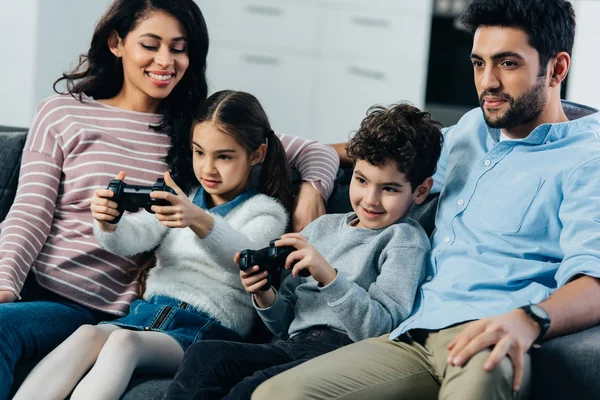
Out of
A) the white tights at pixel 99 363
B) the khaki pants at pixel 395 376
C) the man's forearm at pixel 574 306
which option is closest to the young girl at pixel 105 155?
the white tights at pixel 99 363

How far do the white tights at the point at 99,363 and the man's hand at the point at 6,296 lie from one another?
23 centimetres

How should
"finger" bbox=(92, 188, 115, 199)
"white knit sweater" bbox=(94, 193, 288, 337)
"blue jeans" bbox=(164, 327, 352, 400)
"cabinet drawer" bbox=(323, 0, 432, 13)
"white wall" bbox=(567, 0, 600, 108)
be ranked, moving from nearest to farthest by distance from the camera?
"blue jeans" bbox=(164, 327, 352, 400)
"finger" bbox=(92, 188, 115, 199)
"white knit sweater" bbox=(94, 193, 288, 337)
"white wall" bbox=(567, 0, 600, 108)
"cabinet drawer" bbox=(323, 0, 432, 13)

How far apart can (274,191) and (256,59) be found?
2.61m

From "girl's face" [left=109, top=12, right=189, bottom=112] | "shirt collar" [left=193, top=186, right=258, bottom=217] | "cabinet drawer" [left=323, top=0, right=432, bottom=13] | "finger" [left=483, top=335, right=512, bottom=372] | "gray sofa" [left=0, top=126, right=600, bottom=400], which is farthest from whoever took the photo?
"cabinet drawer" [left=323, top=0, right=432, bottom=13]

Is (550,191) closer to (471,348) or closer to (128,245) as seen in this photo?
(471,348)

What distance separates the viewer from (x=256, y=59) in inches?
182

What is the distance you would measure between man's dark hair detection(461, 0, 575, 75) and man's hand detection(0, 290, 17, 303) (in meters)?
1.21

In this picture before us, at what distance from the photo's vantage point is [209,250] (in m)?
1.94

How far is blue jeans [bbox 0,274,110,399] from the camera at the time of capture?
71.0 inches

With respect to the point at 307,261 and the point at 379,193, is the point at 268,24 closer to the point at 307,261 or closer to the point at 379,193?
the point at 379,193

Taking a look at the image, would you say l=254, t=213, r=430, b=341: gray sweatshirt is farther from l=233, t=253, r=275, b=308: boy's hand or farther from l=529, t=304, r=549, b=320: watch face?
l=529, t=304, r=549, b=320: watch face

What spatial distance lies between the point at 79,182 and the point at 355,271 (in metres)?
0.76

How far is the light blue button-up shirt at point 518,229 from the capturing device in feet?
5.47

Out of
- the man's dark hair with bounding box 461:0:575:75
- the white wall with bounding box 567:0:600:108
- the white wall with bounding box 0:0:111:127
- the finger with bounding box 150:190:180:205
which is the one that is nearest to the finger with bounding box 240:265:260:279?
the finger with bounding box 150:190:180:205
